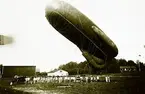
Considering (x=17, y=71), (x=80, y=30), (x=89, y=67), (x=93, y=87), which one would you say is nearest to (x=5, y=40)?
(x=17, y=71)

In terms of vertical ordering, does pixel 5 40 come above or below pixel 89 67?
above

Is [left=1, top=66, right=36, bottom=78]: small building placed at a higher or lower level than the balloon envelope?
lower

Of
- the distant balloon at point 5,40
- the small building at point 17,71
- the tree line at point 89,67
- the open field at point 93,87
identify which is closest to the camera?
the open field at point 93,87

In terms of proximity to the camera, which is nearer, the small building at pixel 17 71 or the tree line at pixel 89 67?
the tree line at pixel 89 67

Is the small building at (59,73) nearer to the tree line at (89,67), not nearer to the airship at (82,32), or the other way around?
the tree line at (89,67)

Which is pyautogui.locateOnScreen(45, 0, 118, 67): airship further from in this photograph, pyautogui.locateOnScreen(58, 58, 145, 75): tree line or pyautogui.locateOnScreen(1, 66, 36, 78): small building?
pyautogui.locateOnScreen(1, 66, 36, 78): small building

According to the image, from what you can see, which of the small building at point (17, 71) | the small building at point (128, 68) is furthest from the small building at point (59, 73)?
the small building at point (128, 68)

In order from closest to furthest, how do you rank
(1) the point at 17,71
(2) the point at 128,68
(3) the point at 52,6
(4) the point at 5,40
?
1. (2) the point at 128,68
2. (3) the point at 52,6
3. (1) the point at 17,71
4. (4) the point at 5,40

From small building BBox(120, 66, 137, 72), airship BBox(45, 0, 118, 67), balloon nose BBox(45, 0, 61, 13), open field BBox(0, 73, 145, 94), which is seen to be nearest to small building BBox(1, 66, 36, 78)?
Answer: open field BBox(0, 73, 145, 94)

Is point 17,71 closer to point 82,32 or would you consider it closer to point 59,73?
point 59,73
